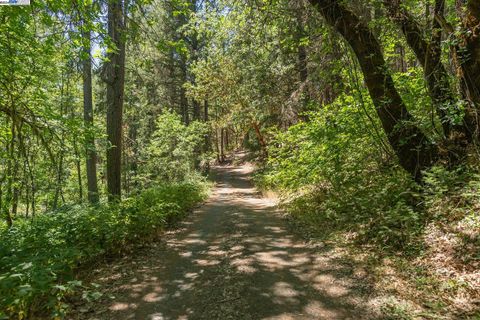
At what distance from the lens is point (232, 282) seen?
4.20 metres

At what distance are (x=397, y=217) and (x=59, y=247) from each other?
4.97 metres

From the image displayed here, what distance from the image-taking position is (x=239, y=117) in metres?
18.8

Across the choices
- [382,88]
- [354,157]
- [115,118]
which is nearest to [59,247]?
[115,118]

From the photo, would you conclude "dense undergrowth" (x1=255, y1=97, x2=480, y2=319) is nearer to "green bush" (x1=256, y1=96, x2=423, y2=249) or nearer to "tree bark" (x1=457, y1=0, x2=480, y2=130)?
"green bush" (x1=256, y1=96, x2=423, y2=249)

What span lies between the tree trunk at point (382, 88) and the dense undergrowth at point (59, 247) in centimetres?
495

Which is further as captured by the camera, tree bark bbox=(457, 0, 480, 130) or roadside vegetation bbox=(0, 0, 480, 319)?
tree bark bbox=(457, 0, 480, 130)

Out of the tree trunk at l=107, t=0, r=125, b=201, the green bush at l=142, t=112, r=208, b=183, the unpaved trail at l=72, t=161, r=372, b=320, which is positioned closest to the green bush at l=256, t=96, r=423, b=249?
the unpaved trail at l=72, t=161, r=372, b=320

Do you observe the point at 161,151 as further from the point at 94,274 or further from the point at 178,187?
the point at 94,274

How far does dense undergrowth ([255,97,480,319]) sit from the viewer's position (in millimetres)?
3334

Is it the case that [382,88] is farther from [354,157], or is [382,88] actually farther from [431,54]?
[354,157]

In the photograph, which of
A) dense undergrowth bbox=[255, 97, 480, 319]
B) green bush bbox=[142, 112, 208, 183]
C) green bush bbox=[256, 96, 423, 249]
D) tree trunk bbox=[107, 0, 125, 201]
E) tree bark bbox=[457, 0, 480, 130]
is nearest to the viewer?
dense undergrowth bbox=[255, 97, 480, 319]

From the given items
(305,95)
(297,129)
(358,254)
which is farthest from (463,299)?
(305,95)

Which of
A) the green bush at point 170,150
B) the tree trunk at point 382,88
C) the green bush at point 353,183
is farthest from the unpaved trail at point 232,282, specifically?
the green bush at point 170,150

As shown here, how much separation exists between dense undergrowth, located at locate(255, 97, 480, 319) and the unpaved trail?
50cm
